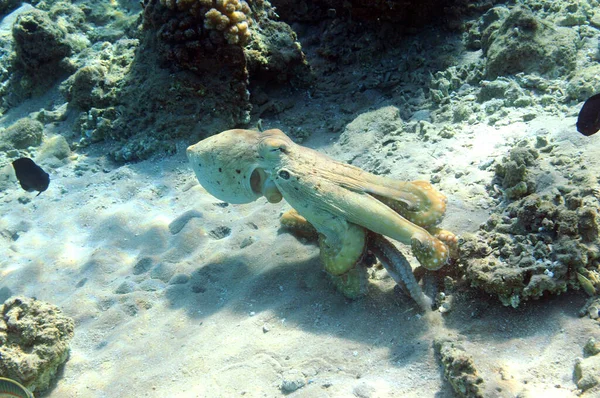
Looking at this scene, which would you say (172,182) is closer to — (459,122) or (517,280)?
(459,122)

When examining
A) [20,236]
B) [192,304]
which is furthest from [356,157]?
[20,236]

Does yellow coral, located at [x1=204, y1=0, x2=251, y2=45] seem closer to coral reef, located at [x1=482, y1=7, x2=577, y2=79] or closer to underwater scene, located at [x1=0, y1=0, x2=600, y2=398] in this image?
underwater scene, located at [x1=0, y1=0, x2=600, y2=398]

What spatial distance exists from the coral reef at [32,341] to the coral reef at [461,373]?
3.08m

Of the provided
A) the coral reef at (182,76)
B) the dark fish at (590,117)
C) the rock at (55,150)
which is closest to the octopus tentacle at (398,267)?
the dark fish at (590,117)

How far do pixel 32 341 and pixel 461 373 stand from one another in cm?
333

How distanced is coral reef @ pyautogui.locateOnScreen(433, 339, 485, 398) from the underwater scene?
0.01 meters

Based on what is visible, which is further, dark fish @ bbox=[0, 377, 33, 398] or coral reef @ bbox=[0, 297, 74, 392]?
coral reef @ bbox=[0, 297, 74, 392]

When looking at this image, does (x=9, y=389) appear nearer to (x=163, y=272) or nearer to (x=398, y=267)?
(x=163, y=272)

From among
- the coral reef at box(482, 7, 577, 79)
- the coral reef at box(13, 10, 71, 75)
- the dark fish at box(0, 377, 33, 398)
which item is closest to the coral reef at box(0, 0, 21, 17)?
the coral reef at box(13, 10, 71, 75)

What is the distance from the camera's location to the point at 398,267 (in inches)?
133

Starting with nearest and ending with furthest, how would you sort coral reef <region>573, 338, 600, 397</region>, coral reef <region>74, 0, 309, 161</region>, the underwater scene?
coral reef <region>573, 338, 600, 397</region> < the underwater scene < coral reef <region>74, 0, 309, 161</region>

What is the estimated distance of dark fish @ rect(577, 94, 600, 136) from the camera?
3.69 metres

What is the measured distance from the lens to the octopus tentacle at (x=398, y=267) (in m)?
3.29

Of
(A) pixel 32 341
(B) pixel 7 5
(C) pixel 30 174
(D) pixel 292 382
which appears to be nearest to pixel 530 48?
(D) pixel 292 382
